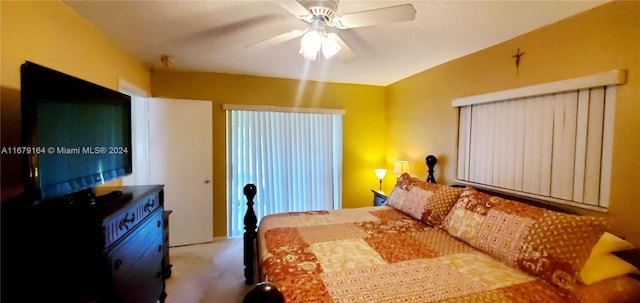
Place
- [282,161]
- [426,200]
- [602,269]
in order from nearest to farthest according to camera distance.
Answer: [602,269] < [426,200] < [282,161]

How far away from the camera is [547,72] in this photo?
1913mm

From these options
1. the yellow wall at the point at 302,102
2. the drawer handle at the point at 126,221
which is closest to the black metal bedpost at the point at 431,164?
the yellow wall at the point at 302,102

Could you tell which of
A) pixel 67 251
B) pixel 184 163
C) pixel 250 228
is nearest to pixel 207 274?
pixel 250 228

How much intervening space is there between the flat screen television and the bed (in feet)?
3.38

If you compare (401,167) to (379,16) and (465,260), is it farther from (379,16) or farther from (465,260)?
(379,16)

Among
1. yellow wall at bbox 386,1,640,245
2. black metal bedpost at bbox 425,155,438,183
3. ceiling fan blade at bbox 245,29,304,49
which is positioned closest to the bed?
yellow wall at bbox 386,1,640,245

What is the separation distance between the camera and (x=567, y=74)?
1.80m

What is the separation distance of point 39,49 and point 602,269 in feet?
10.5

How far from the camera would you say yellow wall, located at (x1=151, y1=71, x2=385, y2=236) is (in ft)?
10.7

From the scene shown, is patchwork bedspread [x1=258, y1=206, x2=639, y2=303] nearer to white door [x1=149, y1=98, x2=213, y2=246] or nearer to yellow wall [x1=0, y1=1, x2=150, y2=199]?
yellow wall [x1=0, y1=1, x2=150, y2=199]

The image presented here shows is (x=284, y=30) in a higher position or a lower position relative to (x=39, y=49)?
higher

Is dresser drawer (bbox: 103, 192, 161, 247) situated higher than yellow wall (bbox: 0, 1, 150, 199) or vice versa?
yellow wall (bbox: 0, 1, 150, 199)

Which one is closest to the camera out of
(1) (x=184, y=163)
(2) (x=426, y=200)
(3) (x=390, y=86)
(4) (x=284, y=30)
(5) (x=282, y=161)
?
(4) (x=284, y=30)

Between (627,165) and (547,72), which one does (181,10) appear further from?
(627,165)
